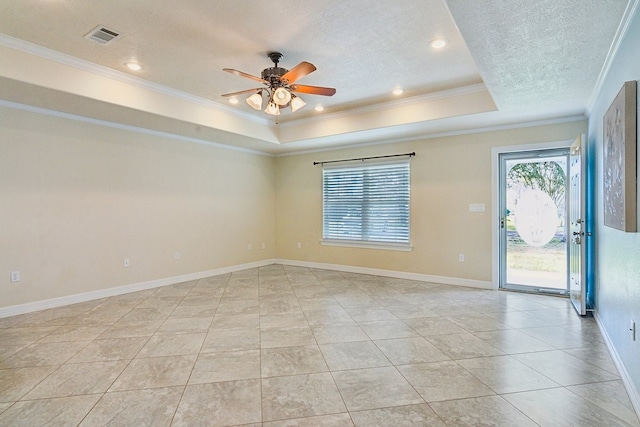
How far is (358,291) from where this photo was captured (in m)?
5.02

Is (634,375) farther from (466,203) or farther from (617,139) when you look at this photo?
(466,203)

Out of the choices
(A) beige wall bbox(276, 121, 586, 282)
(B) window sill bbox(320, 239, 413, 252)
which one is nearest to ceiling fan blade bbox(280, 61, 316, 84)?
(A) beige wall bbox(276, 121, 586, 282)

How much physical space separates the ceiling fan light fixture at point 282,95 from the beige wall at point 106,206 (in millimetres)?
2897

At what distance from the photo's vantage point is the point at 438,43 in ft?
10.5

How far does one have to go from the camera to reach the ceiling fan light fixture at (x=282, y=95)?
10.9 ft

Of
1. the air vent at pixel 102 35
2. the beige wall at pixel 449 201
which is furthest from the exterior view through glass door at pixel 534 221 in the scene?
the air vent at pixel 102 35

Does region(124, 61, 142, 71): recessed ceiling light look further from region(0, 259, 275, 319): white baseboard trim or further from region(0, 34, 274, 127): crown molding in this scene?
region(0, 259, 275, 319): white baseboard trim

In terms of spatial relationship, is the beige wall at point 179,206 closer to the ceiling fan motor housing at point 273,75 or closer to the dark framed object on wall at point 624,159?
the dark framed object on wall at point 624,159

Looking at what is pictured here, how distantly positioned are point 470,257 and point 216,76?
14.8ft

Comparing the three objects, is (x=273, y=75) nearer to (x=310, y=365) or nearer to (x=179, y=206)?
(x=310, y=365)

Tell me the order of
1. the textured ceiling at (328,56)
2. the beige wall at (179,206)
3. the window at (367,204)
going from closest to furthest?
the textured ceiling at (328,56) → the beige wall at (179,206) → the window at (367,204)

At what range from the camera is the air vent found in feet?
9.76

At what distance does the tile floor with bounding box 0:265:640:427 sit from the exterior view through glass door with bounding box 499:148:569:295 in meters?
0.53

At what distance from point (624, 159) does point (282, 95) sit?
2.73 metres
